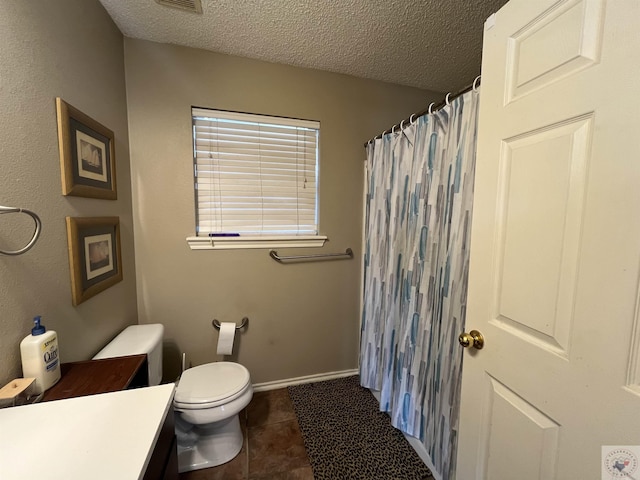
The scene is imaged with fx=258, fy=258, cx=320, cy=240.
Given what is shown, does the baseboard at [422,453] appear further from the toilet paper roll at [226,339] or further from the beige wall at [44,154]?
the beige wall at [44,154]

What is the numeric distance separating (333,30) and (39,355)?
1.92 metres

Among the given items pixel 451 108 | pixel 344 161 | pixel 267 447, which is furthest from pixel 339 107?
pixel 267 447

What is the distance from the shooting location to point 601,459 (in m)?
0.55

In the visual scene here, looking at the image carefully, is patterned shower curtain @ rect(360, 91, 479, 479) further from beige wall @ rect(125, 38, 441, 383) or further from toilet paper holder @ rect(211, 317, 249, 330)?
toilet paper holder @ rect(211, 317, 249, 330)

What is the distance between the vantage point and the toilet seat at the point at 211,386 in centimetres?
127

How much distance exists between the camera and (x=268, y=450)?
4.82ft

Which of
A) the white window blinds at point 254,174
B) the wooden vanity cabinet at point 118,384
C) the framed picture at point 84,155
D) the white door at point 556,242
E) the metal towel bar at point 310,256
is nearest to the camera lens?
the white door at point 556,242

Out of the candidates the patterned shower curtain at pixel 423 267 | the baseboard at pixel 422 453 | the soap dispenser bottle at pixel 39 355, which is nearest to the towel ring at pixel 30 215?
the soap dispenser bottle at pixel 39 355

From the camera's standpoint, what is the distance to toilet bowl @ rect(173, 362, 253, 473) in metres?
1.27

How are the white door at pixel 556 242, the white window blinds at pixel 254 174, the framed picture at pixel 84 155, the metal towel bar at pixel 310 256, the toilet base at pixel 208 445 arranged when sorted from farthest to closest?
the metal towel bar at pixel 310 256 < the white window blinds at pixel 254 174 < the toilet base at pixel 208 445 < the framed picture at pixel 84 155 < the white door at pixel 556 242

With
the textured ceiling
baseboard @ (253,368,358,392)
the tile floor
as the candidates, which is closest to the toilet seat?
the tile floor

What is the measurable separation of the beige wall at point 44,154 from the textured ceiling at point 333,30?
0.31 meters

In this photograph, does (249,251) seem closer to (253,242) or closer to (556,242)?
(253,242)

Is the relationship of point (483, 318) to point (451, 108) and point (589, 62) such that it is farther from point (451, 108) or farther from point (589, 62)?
point (451, 108)
